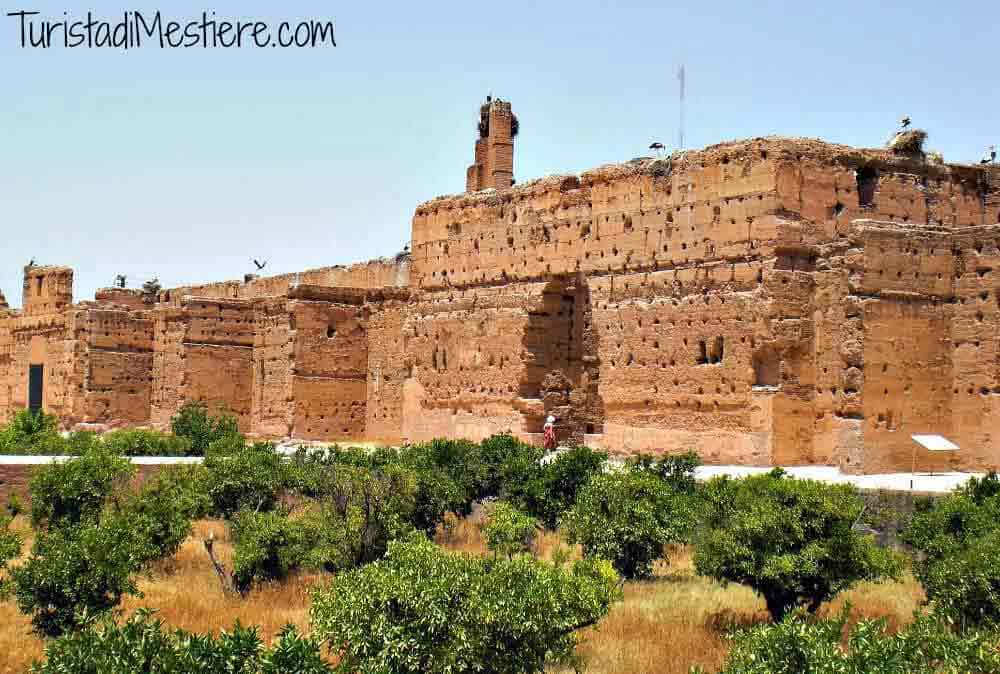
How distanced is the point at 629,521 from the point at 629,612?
84.8 inches

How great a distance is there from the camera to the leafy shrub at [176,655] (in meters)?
8.48

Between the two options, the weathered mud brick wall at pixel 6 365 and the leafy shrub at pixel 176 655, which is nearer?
the leafy shrub at pixel 176 655

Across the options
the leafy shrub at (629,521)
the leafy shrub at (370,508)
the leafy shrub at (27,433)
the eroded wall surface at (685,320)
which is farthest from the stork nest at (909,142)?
the leafy shrub at (27,433)

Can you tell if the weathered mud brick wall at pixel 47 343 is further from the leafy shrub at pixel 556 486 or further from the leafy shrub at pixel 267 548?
the leafy shrub at pixel 267 548

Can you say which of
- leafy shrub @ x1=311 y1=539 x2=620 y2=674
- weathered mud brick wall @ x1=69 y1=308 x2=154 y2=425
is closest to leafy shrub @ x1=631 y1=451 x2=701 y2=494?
leafy shrub @ x1=311 y1=539 x2=620 y2=674

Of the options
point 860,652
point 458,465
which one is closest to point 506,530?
point 458,465

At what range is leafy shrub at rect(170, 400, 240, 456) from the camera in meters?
27.9

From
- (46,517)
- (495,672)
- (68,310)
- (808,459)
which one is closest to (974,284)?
(808,459)

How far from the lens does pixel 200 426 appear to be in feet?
96.9

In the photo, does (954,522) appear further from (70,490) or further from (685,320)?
(70,490)

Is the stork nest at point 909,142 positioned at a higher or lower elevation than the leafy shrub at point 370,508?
higher

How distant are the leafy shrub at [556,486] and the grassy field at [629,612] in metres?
1.58

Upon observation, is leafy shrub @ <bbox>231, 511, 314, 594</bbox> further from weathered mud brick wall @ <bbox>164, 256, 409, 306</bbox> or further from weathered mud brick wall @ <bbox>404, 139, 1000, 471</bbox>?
weathered mud brick wall @ <bbox>164, 256, 409, 306</bbox>

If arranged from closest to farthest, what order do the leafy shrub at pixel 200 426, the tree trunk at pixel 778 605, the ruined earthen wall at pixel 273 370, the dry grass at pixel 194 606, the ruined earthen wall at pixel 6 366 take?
the dry grass at pixel 194 606 < the tree trunk at pixel 778 605 < the leafy shrub at pixel 200 426 < the ruined earthen wall at pixel 273 370 < the ruined earthen wall at pixel 6 366
